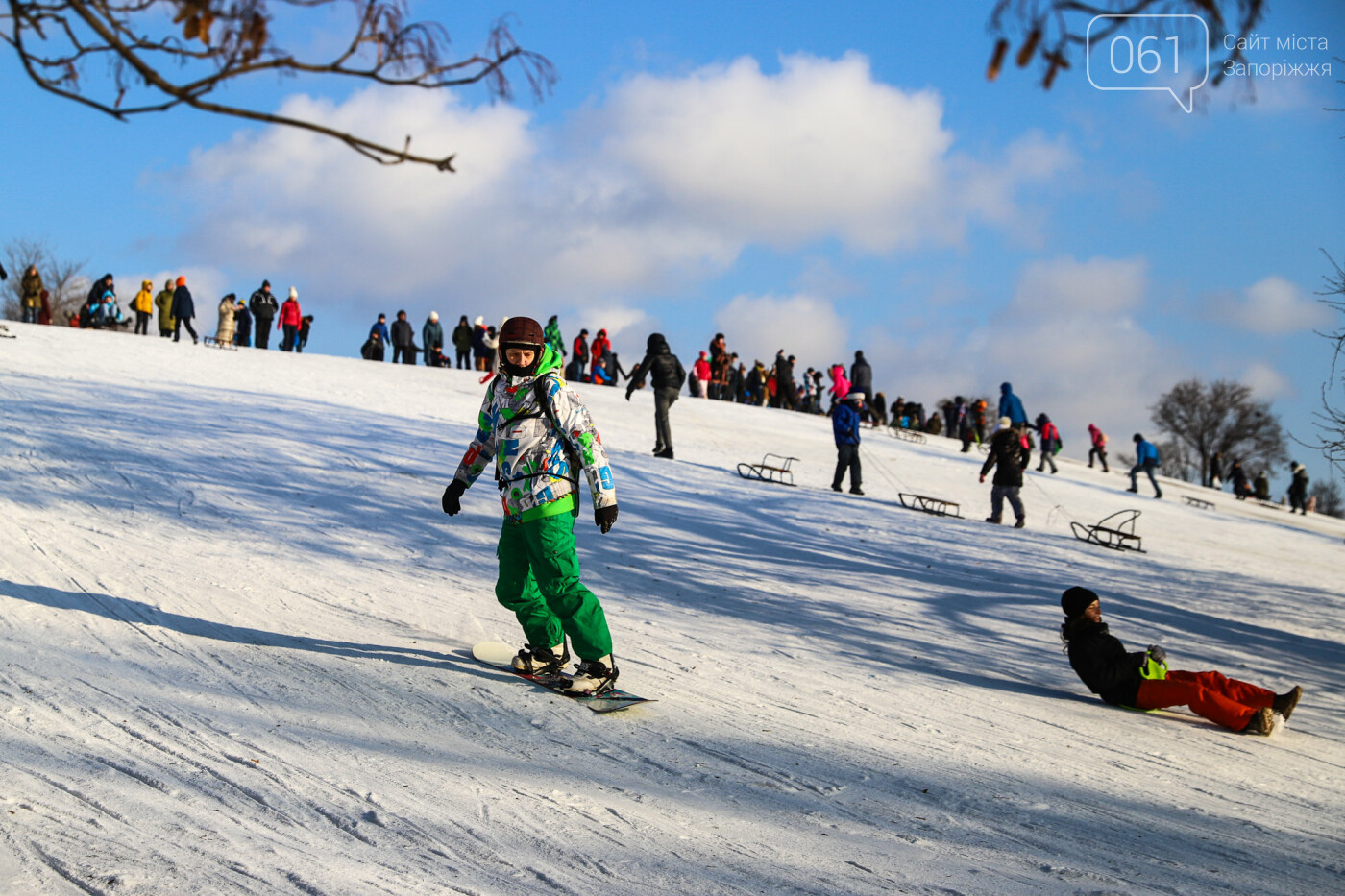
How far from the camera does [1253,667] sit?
7719 millimetres

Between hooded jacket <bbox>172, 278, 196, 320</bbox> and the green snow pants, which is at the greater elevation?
hooded jacket <bbox>172, 278, 196, 320</bbox>

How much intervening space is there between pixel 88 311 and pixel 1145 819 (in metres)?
30.0

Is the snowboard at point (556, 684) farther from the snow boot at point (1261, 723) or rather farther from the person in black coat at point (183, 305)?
the person in black coat at point (183, 305)

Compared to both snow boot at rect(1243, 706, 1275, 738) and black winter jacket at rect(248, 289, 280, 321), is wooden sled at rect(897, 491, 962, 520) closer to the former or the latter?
snow boot at rect(1243, 706, 1275, 738)

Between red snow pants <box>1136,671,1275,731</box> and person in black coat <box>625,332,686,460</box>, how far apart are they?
10.5m

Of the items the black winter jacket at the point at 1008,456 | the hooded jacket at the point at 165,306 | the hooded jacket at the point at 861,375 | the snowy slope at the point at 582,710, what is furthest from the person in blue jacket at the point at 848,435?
the hooded jacket at the point at 165,306

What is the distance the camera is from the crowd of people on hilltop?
966 inches

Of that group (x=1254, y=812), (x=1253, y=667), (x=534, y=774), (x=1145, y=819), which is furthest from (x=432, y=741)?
(x=1253, y=667)

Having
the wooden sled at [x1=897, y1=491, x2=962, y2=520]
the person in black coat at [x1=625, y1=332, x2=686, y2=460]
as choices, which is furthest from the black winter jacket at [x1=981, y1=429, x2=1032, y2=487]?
the person in black coat at [x1=625, y1=332, x2=686, y2=460]

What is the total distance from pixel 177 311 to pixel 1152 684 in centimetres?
2511

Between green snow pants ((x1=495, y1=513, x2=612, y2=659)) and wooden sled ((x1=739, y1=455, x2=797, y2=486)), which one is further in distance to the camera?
wooden sled ((x1=739, y1=455, x2=797, y2=486))

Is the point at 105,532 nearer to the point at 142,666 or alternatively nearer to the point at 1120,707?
the point at 142,666

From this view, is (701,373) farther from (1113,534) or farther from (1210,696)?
(1210,696)

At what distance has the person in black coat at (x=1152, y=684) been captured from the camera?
18.8 ft
